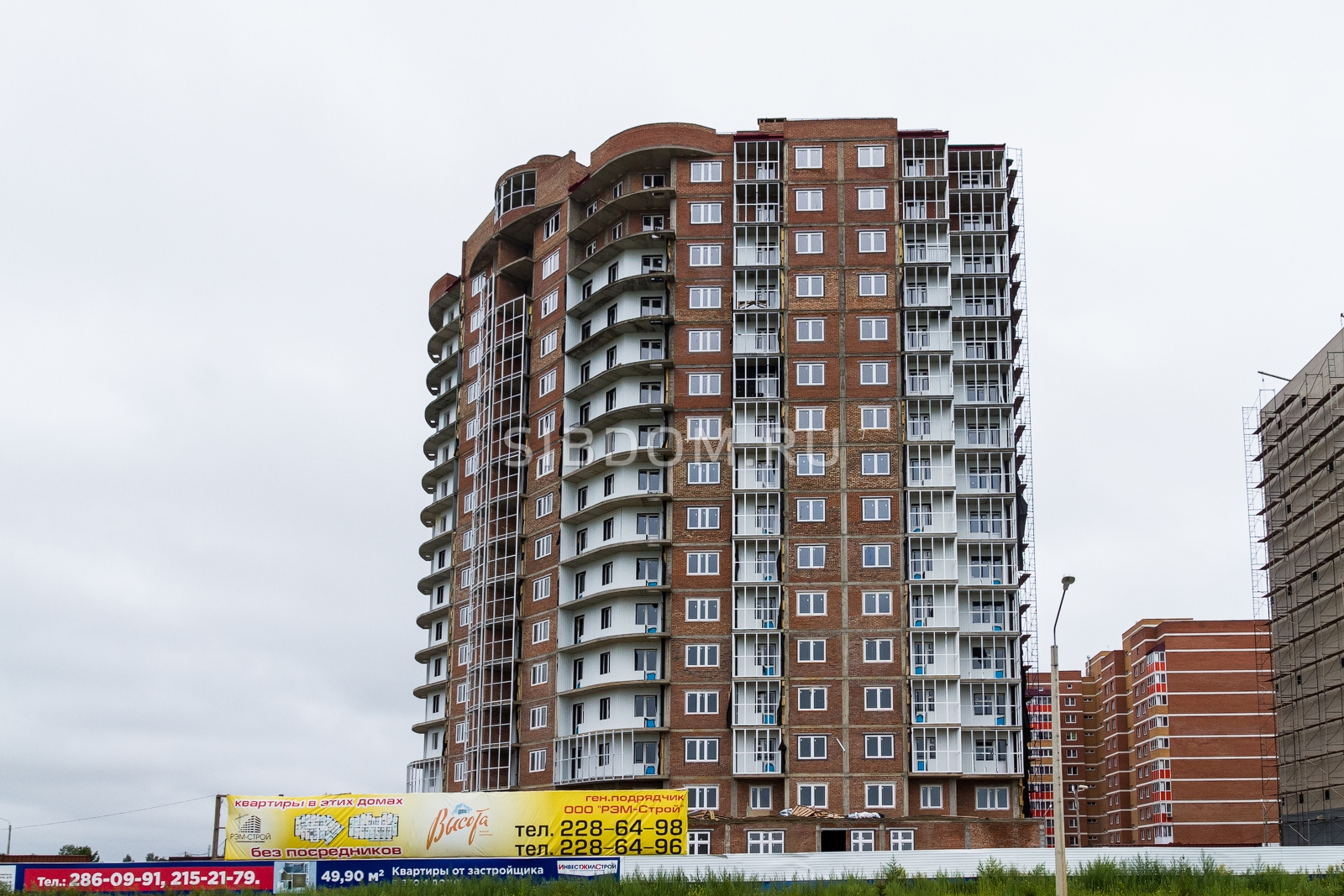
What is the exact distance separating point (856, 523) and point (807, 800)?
17.8m

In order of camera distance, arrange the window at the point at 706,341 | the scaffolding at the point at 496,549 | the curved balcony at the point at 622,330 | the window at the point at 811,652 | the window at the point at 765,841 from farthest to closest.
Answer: the scaffolding at the point at 496,549 → the curved balcony at the point at 622,330 → the window at the point at 706,341 → the window at the point at 811,652 → the window at the point at 765,841

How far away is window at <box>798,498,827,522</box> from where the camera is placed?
3784 inches

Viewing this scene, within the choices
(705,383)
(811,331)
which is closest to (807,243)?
(811,331)

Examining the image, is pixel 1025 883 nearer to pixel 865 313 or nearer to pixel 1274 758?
pixel 865 313

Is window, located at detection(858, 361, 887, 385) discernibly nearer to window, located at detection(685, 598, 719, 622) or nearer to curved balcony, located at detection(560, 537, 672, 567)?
curved balcony, located at detection(560, 537, 672, 567)

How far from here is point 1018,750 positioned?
303 feet

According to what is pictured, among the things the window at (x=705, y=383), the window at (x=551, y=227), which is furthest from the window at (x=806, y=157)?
the window at (x=551, y=227)

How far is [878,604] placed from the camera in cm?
9425

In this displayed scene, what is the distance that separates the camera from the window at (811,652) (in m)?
93.7

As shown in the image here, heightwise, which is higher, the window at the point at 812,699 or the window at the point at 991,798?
the window at the point at 812,699

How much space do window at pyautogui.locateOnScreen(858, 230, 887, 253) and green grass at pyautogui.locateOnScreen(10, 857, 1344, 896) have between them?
53.9 metres

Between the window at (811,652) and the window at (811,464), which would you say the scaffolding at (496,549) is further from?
the window at (811,464)

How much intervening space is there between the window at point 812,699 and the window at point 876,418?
17.7 metres

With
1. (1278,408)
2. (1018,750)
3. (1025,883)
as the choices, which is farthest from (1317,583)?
(1025,883)
